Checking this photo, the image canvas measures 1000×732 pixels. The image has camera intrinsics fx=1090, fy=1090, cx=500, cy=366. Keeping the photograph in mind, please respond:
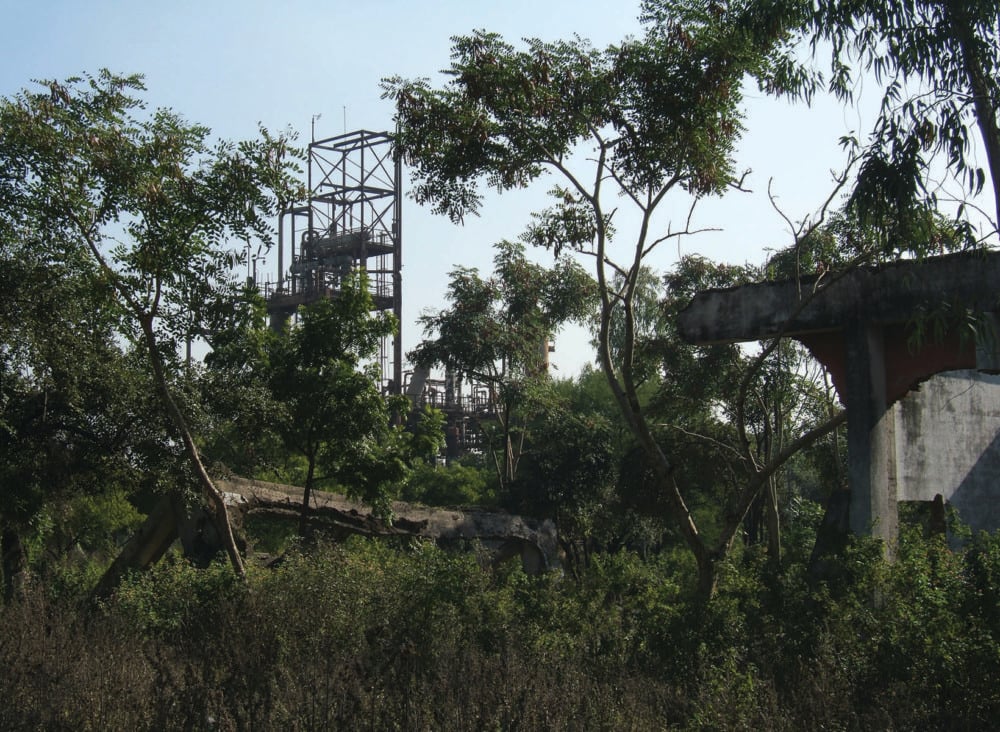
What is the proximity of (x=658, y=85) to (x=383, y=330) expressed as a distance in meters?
6.84

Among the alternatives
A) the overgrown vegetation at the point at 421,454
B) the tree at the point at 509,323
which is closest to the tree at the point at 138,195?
the overgrown vegetation at the point at 421,454

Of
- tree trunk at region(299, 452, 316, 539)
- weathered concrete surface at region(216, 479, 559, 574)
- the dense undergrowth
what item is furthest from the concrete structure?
tree trunk at region(299, 452, 316, 539)

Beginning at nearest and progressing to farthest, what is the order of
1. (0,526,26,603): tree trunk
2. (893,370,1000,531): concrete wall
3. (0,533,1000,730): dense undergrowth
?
(0,533,1000,730): dense undergrowth
(893,370,1000,531): concrete wall
(0,526,26,603): tree trunk

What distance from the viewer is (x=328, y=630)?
730 centimetres

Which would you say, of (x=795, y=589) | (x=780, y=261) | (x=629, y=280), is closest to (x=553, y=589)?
(x=795, y=589)

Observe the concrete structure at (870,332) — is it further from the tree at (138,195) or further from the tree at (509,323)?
the tree at (509,323)

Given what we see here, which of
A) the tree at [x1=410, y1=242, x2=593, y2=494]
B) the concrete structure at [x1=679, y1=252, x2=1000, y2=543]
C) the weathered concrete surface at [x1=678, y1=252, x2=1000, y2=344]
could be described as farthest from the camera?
the tree at [x1=410, y1=242, x2=593, y2=494]

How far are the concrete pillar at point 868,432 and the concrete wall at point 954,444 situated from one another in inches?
115

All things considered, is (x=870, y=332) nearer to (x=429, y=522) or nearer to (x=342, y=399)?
(x=342, y=399)

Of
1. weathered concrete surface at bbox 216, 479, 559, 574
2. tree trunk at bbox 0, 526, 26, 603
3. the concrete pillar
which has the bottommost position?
tree trunk at bbox 0, 526, 26, 603

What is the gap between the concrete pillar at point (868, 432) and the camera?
10617 mm

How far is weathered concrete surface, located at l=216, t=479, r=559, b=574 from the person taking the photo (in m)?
14.8

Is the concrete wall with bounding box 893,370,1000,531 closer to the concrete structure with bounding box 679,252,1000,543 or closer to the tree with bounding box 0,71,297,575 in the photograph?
the concrete structure with bounding box 679,252,1000,543

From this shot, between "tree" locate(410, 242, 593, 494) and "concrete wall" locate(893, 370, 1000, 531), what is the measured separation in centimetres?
1068
